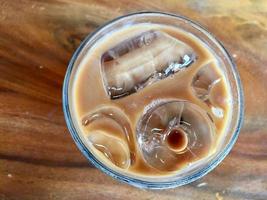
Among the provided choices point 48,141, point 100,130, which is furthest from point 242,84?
point 48,141

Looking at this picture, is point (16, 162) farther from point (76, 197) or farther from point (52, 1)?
point (52, 1)

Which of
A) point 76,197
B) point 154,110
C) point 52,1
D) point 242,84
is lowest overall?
point 76,197

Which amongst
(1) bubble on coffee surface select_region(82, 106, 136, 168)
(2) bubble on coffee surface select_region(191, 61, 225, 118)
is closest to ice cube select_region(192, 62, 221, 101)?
(2) bubble on coffee surface select_region(191, 61, 225, 118)

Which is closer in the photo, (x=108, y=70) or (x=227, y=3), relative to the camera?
(x=108, y=70)

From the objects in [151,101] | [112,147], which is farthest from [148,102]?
[112,147]

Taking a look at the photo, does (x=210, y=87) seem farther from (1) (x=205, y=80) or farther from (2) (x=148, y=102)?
(2) (x=148, y=102)

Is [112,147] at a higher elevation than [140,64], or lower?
lower
